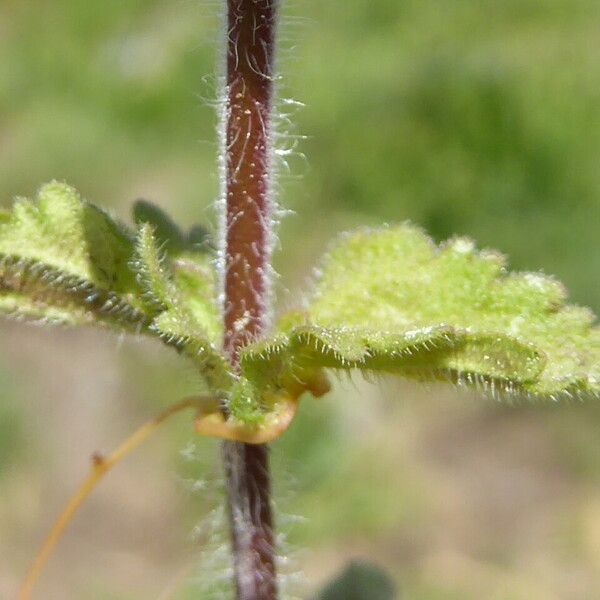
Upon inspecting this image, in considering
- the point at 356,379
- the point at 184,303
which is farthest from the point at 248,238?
the point at 356,379

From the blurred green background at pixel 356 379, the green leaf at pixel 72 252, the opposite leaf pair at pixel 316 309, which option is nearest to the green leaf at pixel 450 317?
the opposite leaf pair at pixel 316 309

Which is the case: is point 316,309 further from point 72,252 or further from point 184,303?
point 72,252

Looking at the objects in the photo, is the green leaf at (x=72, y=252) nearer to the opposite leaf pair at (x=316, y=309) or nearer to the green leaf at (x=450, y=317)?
the opposite leaf pair at (x=316, y=309)

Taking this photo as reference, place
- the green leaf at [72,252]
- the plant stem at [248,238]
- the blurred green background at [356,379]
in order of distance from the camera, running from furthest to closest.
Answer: the blurred green background at [356,379], the green leaf at [72,252], the plant stem at [248,238]

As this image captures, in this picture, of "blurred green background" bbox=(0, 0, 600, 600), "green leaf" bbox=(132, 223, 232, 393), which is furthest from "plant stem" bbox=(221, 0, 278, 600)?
"blurred green background" bbox=(0, 0, 600, 600)

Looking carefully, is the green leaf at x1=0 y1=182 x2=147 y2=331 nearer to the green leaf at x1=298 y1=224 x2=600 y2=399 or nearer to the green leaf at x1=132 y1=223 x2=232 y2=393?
the green leaf at x1=132 y1=223 x2=232 y2=393

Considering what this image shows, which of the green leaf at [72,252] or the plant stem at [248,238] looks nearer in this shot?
the plant stem at [248,238]
